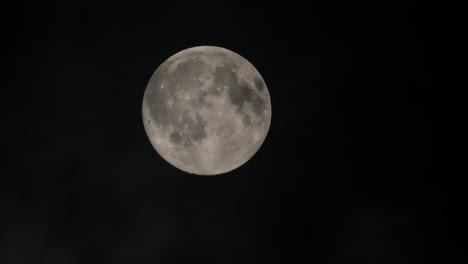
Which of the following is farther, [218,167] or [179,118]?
[218,167]

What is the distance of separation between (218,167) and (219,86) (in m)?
1.49

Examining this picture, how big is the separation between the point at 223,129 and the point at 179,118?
0.77 m

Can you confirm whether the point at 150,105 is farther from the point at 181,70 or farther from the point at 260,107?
the point at 260,107

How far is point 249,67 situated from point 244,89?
651 mm

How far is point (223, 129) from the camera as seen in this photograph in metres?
7.32

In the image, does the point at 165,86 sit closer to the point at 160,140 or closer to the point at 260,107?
the point at 160,140

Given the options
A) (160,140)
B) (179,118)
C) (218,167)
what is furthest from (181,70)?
(218,167)

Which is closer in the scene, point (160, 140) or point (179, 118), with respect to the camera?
point (179, 118)

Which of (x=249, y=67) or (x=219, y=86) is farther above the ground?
(x=249, y=67)

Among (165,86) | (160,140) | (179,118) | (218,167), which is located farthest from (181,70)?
(218,167)

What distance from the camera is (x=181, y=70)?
24.3ft

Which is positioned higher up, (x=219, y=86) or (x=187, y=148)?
(x=219, y=86)

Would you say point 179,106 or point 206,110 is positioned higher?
point 179,106

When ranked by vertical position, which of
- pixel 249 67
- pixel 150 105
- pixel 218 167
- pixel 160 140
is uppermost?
pixel 249 67
